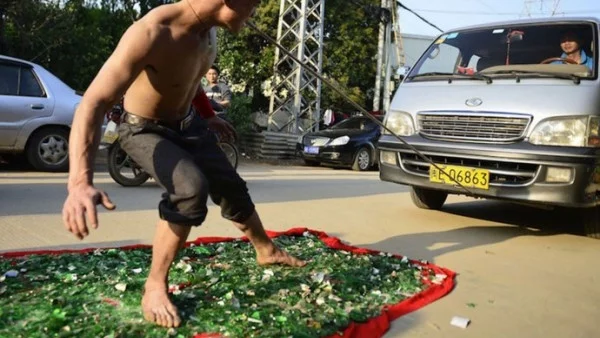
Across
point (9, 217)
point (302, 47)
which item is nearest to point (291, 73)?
point (302, 47)

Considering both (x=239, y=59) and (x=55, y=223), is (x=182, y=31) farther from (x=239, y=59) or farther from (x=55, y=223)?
(x=239, y=59)

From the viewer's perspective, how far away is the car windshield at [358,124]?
1355 cm

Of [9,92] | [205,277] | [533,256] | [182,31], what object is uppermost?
[182,31]

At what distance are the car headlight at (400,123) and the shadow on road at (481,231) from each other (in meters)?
0.92

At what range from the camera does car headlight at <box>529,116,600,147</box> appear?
179 inches

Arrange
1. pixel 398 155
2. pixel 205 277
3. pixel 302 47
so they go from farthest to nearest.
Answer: pixel 302 47 < pixel 398 155 < pixel 205 277

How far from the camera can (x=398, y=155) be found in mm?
5516

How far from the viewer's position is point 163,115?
9.13 feet

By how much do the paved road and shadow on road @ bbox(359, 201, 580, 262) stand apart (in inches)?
0.4

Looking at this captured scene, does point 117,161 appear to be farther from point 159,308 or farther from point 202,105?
point 159,308

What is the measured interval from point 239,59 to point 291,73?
2987 mm

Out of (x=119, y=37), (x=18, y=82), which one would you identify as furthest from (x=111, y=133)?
(x=119, y=37)

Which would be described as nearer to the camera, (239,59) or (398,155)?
(398,155)

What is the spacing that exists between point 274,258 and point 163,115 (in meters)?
1.22
